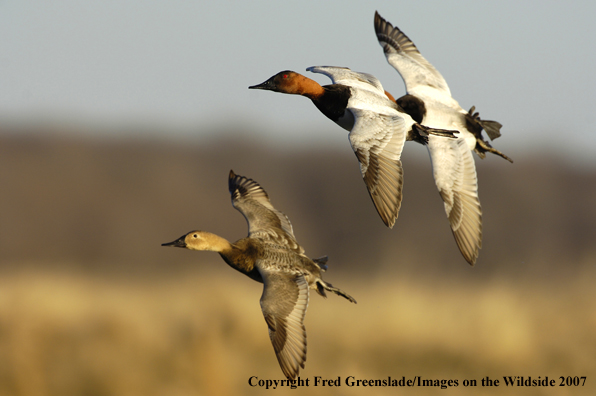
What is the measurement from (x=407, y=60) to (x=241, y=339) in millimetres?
4632

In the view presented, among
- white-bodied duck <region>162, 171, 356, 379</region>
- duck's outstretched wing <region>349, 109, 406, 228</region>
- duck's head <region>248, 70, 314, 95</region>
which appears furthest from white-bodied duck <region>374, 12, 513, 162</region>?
white-bodied duck <region>162, 171, 356, 379</region>

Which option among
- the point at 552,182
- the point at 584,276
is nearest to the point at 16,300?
the point at 584,276

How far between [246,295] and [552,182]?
154ft

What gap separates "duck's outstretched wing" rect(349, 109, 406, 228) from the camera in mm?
6828

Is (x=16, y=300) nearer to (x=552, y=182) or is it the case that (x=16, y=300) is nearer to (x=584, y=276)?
(x=584, y=276)

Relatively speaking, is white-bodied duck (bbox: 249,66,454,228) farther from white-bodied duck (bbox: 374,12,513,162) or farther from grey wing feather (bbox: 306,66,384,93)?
white-bodied duck (bbox: 374,12,513,162)

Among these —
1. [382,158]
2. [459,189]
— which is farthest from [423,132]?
[459,189]

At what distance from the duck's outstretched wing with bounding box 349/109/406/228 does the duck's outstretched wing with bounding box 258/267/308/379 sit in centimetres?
102

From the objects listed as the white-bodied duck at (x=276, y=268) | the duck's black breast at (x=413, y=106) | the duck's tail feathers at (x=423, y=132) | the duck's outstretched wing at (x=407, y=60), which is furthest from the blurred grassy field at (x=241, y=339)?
the duck's tail feathers at (x=423, y=132)

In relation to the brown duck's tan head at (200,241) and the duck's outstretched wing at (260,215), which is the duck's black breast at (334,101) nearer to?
the duck's outstretched wing at (260,215)

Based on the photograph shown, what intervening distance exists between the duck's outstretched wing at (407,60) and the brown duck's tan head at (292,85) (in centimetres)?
197

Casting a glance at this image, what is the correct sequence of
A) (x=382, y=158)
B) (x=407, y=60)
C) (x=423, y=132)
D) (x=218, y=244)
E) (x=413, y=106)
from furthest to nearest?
(x=407, y=60) → (x=413, y=106) → (x=423, y=132) → (x=382, y=158) → (x=218, y=244)

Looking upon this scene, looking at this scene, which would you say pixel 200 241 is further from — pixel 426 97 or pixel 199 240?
pixel 426 97

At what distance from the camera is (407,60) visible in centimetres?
1049
